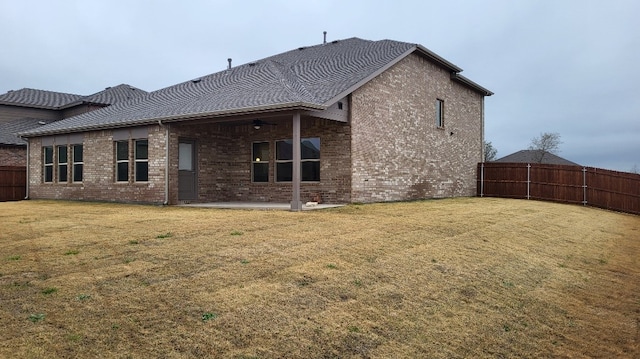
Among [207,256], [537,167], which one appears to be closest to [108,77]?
[537,167]

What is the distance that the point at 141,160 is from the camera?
17406mm

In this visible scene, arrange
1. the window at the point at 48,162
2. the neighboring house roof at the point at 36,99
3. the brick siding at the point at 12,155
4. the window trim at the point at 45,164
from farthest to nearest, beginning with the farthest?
the neighboring house roof at the point at 36,99 → the brick siding at the point at 12,155 → the window at the point at 48,162 → the window trim at the point at 45,164

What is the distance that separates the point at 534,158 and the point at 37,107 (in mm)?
42453

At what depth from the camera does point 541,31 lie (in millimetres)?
27219

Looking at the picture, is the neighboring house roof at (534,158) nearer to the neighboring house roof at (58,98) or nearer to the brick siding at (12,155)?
the neighboring house roof at (58,98)

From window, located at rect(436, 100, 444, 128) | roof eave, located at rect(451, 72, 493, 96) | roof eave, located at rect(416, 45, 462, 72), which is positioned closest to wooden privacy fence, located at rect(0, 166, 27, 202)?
roof eave, located at rect(416, 45, 462, 72)

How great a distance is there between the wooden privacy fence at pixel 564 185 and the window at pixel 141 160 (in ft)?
53.9

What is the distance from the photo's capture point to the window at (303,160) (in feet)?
52.7

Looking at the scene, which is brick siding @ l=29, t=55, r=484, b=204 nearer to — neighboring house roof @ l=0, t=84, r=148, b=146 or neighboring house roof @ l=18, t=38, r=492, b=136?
neighboring house roof @ l=18, t=38, r=492, b=136

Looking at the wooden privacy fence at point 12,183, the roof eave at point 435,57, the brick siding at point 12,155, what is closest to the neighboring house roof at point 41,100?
the brick siding at point 12,155

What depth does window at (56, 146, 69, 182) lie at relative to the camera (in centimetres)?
2069

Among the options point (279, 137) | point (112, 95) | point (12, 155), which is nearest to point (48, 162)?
point (12, 155)

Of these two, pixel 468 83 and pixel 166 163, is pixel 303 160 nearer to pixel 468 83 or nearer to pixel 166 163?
pixel 166 163

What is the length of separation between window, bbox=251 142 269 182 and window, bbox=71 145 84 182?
302 inches
